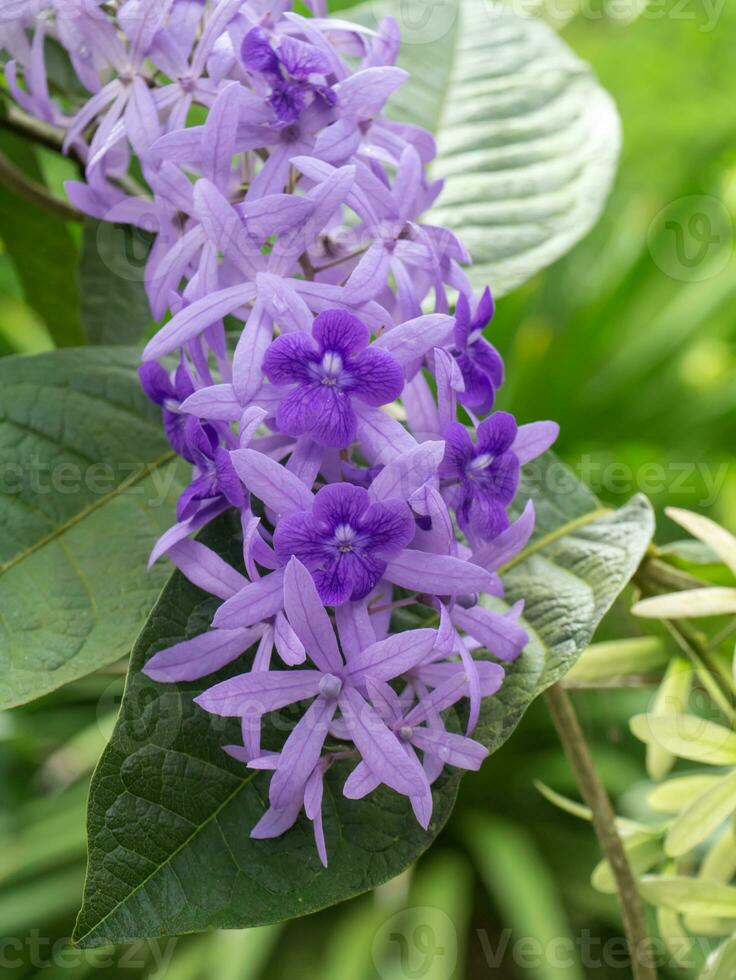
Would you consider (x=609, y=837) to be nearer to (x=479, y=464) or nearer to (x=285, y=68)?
(x=479, y=464)

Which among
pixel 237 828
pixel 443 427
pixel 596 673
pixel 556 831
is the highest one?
pixel 443 427

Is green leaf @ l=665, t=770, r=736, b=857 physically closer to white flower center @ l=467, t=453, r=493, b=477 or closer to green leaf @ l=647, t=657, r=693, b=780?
green leaf @ l=647, t=657, r=693, b=780

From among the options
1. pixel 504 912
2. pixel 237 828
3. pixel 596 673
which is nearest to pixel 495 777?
pixel 504 912

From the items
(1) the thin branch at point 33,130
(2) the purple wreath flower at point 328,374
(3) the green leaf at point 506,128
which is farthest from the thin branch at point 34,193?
(2) the purple wreath flower at point 328,374

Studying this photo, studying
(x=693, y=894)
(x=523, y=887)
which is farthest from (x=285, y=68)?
(x=523, y=887)

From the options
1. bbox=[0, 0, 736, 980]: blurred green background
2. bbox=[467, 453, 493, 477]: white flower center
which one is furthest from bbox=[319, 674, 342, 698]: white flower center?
bbox=[0, 0, 736, 980]: blurred green background

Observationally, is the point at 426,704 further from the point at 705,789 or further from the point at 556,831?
the point at 556,831

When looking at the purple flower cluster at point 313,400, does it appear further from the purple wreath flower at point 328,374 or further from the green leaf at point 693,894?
the green leaf at point 693,894
